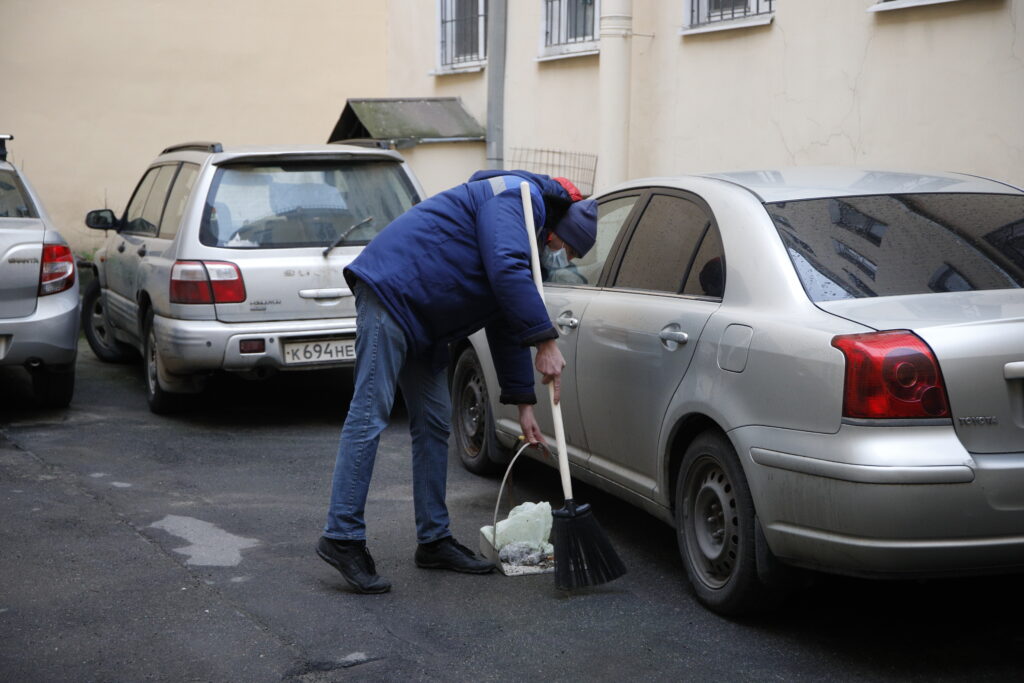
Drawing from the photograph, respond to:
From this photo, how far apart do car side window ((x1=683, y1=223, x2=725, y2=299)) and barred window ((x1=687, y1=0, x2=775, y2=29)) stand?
5.58 meters

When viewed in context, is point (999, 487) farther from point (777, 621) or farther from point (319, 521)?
point (319, 521)

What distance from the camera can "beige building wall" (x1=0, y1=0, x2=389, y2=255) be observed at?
16.5 metres

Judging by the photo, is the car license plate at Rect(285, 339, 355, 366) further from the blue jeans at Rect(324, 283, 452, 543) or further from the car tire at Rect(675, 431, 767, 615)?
the car tire at Rect(675, 431, 767, 615)

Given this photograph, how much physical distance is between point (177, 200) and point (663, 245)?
4.34 meters

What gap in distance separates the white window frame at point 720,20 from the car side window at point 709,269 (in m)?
5.54

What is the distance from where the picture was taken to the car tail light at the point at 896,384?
3697 mm

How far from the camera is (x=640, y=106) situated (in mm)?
11320

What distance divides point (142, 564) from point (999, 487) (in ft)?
10.6

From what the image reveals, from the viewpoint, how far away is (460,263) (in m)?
4.68

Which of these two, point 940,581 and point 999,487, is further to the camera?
point 940,581

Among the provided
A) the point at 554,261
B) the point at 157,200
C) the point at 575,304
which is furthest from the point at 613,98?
the point at 575,304

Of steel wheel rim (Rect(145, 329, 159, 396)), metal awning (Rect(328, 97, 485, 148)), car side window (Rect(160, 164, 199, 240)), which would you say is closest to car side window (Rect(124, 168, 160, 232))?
car side window (Rect(160, 164, 199, 240))

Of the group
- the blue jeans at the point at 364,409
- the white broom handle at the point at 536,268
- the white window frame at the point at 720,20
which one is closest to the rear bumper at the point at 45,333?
the blue jeans at the point at 364,409

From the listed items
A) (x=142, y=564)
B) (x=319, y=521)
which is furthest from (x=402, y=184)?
(x=142, y=564)
